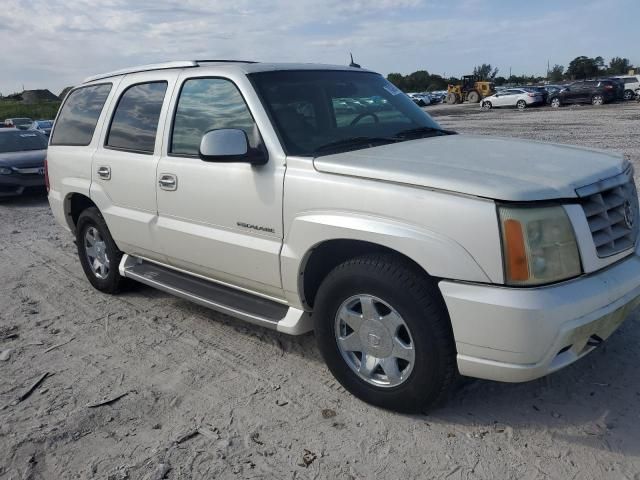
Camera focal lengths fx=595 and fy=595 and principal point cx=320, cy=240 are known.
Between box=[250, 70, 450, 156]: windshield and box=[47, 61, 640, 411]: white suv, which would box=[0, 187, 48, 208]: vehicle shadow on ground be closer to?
box=[47, 61, 640, 411]: white suv

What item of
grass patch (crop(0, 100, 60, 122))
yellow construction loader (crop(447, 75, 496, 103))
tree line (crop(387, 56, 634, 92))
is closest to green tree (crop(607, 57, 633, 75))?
tree line (crop(387, 56, 634, 92))

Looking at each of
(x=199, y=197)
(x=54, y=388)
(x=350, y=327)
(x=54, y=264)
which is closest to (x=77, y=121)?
(x=54, y=264)

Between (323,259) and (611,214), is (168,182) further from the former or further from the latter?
(611,214)

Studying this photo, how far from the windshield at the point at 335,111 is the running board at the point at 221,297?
100 cm

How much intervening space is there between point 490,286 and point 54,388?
8.96ft

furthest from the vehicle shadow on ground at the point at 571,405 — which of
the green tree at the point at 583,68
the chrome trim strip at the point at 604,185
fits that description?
the green tree at the point at 583,68

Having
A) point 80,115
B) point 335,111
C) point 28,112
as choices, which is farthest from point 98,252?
point 28,112

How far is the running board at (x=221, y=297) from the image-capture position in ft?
11.8

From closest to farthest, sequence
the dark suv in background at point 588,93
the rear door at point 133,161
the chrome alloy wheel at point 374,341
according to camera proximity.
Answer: the chrome alloy wheel at point 374,341 → the rear door at point 133,161 → the dark suv in background at point 588,93

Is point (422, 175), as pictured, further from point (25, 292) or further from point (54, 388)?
point (25, 292)

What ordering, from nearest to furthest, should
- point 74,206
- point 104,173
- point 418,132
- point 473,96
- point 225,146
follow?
point 225,146, point 418,132, point 104,173, point 74,206, point 473,96

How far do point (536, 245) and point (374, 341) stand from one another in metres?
1.00

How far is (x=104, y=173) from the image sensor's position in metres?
4.88

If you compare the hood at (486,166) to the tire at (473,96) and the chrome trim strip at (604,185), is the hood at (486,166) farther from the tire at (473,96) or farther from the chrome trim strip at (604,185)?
the tire at (473,96)
